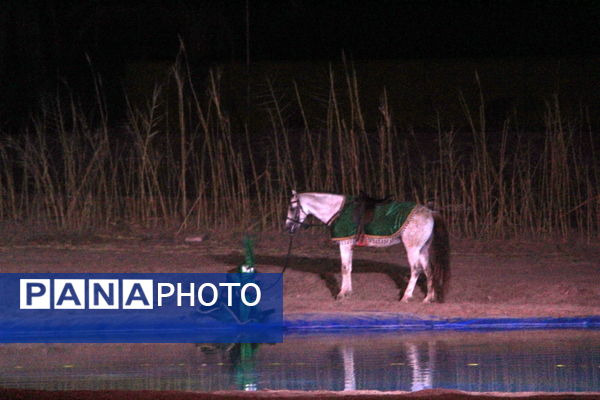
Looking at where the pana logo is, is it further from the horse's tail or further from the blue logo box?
the horse's tail

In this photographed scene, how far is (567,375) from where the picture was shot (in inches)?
365

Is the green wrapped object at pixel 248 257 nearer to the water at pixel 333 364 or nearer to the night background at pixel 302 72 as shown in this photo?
the water at pixel 333 364

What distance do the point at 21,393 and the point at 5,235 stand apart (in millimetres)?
11595

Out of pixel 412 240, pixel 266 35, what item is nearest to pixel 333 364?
pixel 412 240

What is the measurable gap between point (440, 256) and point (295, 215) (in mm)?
1719

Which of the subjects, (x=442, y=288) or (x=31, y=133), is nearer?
(x=442, y=288)

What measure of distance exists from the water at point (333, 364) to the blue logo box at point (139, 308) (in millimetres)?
649

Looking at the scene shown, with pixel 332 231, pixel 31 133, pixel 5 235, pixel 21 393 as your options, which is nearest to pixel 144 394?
pixel 21 393

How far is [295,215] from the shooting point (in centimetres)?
1372

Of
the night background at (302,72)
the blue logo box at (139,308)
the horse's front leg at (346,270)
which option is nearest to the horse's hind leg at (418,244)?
the horse's front leg at (346,270)

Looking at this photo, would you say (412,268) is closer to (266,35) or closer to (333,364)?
(333,364)

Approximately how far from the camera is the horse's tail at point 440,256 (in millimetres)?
13391

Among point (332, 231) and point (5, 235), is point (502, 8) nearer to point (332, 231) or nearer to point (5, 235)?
point (5, 235)

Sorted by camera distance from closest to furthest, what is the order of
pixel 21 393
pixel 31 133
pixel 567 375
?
pixel 21 393 < pixel 567 375 < pixel 31 133
